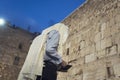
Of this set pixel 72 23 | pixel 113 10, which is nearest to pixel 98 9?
pixel 113 10

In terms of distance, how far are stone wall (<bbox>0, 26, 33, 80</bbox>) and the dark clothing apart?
17.3m

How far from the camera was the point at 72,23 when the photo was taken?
5.32 metres

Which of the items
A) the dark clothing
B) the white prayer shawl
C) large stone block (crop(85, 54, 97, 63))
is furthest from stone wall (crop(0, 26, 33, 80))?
the dark clothing

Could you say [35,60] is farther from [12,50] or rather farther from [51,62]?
[12,50]

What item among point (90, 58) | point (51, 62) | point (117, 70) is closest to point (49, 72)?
point (51, 62)

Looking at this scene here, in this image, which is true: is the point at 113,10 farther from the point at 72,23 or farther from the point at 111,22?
the point at 72,23

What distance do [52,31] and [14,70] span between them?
59.9ft

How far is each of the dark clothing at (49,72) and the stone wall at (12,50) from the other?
680 inches

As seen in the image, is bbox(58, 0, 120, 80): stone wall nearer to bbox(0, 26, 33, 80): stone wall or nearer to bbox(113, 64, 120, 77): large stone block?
bbox(113, 64, 120, 77): large stone block

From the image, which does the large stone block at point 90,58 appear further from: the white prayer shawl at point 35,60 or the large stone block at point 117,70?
the white prayer shawl at point 35,60

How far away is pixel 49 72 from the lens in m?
2.78

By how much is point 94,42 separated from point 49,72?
5.53ft

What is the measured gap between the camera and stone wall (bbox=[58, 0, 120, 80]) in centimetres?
357

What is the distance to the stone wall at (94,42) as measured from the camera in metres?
3.57
